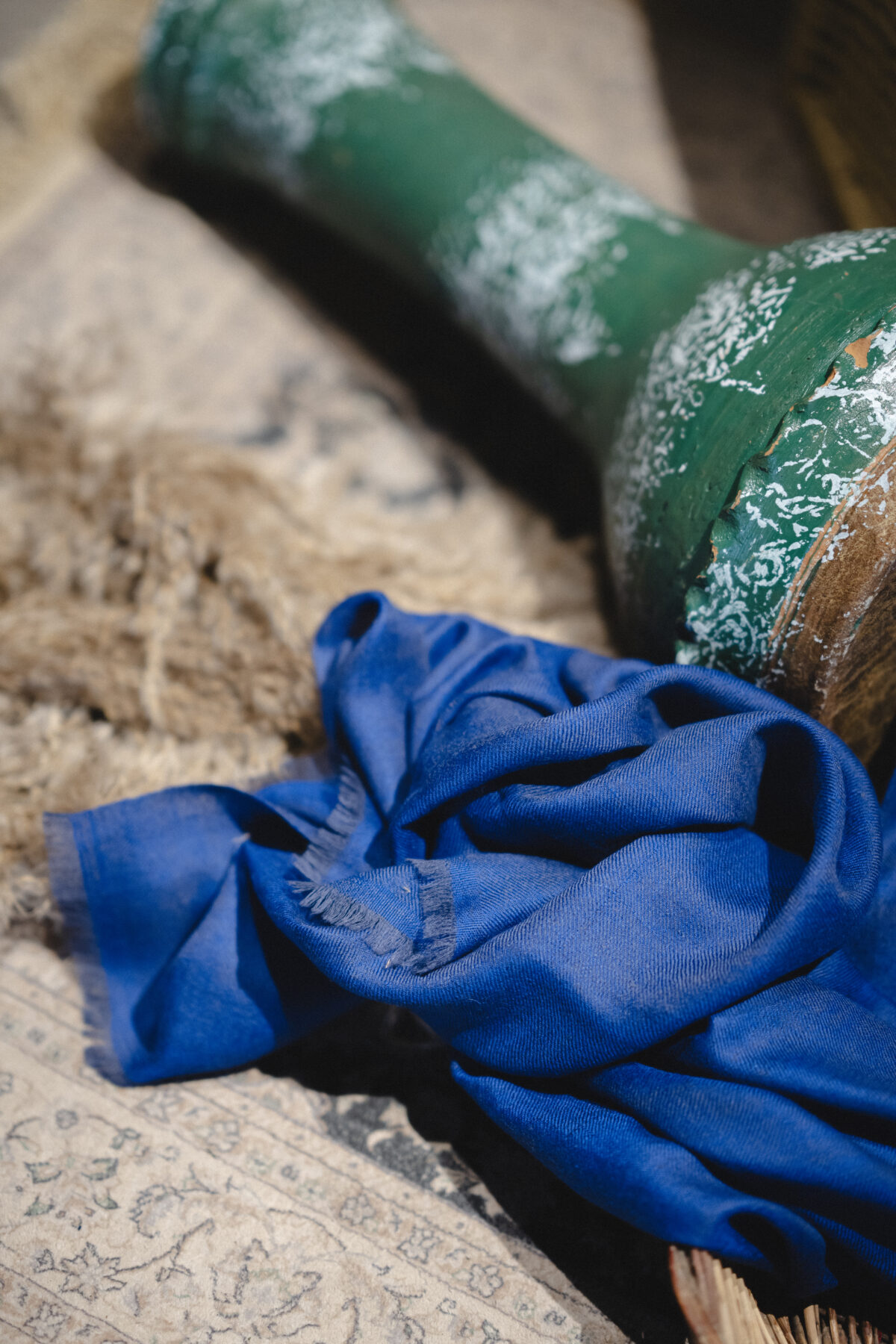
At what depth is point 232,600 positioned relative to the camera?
828 mm

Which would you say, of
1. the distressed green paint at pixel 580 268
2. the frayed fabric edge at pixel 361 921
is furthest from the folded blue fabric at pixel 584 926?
the distressed green paint at pixel 580 268

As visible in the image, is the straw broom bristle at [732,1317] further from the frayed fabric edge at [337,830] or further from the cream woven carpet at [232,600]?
the frayed fabric edge at [337,830]

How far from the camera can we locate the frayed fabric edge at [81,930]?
2.14 feet

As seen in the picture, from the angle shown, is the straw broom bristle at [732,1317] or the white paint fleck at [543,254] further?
the white paint fleck at [543,254]

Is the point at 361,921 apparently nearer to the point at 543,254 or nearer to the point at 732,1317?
the point at 732,1317

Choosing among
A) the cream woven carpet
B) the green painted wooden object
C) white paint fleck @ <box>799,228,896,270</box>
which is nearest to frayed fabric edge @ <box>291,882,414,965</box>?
the cream woven carpet

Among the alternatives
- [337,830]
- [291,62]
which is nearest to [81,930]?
[337,830]

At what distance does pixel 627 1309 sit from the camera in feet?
1.82

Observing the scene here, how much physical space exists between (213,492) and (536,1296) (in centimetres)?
74

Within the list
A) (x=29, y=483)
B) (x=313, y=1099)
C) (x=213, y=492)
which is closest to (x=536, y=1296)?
(x=313, y=1099)

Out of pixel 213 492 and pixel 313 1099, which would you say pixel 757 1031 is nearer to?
pixel 313 1099

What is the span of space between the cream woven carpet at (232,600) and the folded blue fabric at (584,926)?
71 millimetres

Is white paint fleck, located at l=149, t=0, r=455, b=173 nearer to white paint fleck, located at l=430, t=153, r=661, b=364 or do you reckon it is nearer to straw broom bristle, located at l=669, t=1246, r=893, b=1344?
white paint fleck, located at l=430, t=153, r=661, b=364

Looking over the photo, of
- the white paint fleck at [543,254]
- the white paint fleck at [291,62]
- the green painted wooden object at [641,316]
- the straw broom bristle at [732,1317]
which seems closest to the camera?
the straw broom bristle at [732,1317]
